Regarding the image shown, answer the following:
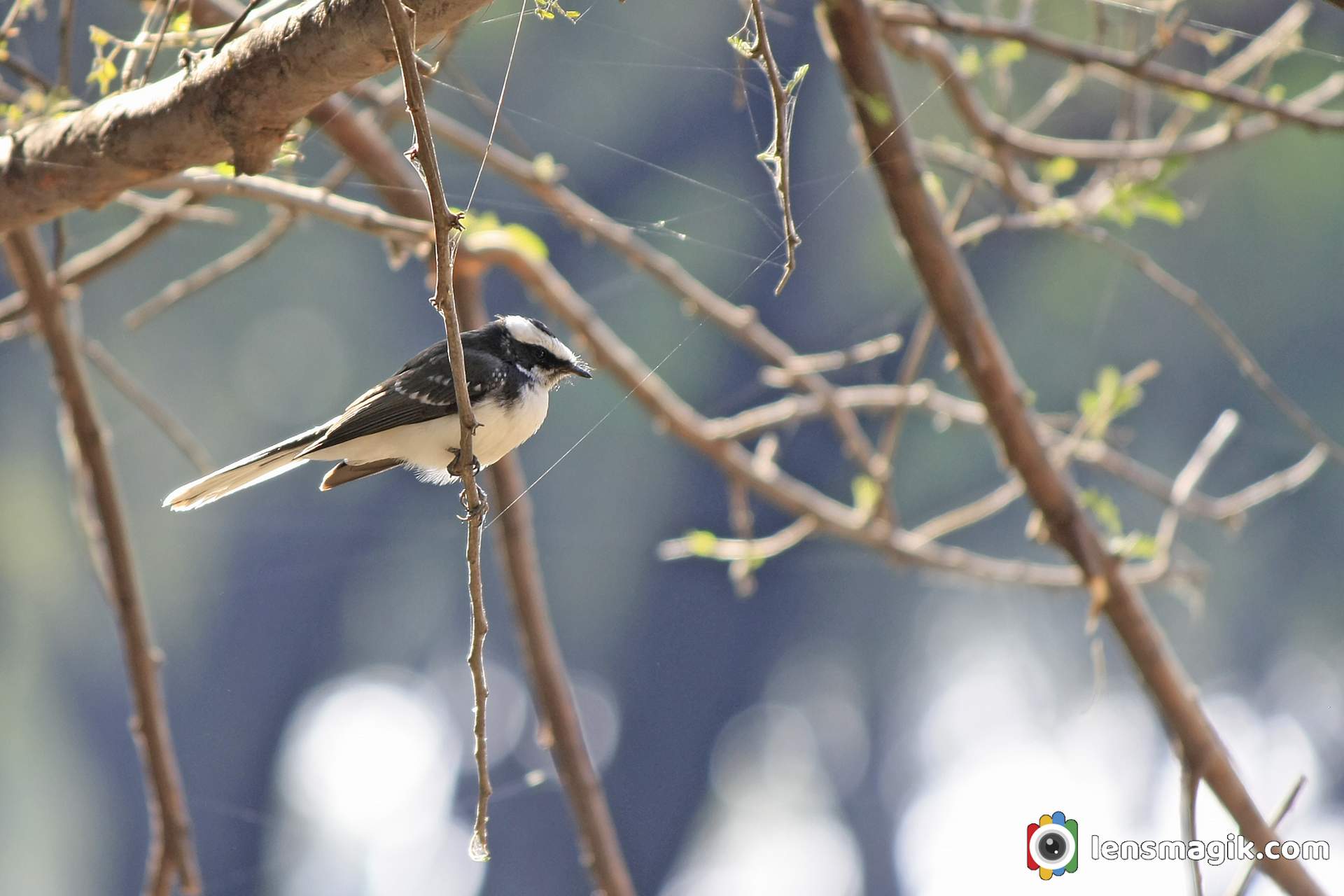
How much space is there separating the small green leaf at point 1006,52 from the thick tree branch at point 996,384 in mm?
425

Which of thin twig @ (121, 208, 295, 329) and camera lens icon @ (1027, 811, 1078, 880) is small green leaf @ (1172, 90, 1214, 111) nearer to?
camera lens icon @ (1027, 811, 1078, 880)

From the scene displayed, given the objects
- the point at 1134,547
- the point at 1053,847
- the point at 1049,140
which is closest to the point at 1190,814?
the point at 1053,847

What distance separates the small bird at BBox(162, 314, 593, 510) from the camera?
166 centimetres

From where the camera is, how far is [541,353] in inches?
78.7

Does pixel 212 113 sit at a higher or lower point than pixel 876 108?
lower

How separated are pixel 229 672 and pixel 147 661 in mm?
1615

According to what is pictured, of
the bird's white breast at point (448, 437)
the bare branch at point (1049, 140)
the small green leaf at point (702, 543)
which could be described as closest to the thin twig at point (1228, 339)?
the bare branch at point (1049, 140)

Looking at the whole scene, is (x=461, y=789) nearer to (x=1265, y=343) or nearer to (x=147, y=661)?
(x=147, y=661)

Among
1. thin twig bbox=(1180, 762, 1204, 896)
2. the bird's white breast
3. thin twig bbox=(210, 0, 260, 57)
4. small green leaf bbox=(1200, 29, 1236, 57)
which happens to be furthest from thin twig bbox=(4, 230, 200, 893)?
small green leaf bbox=(1200, 29, 1236, 57)

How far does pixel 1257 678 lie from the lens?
11.6 ft

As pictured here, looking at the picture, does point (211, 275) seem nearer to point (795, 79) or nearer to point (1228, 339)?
A: point (795, 79)

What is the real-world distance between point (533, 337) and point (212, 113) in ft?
2.68

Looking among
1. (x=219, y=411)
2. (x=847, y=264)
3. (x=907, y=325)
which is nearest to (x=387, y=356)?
(x=219, y=411)

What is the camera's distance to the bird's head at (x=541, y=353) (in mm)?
1979
